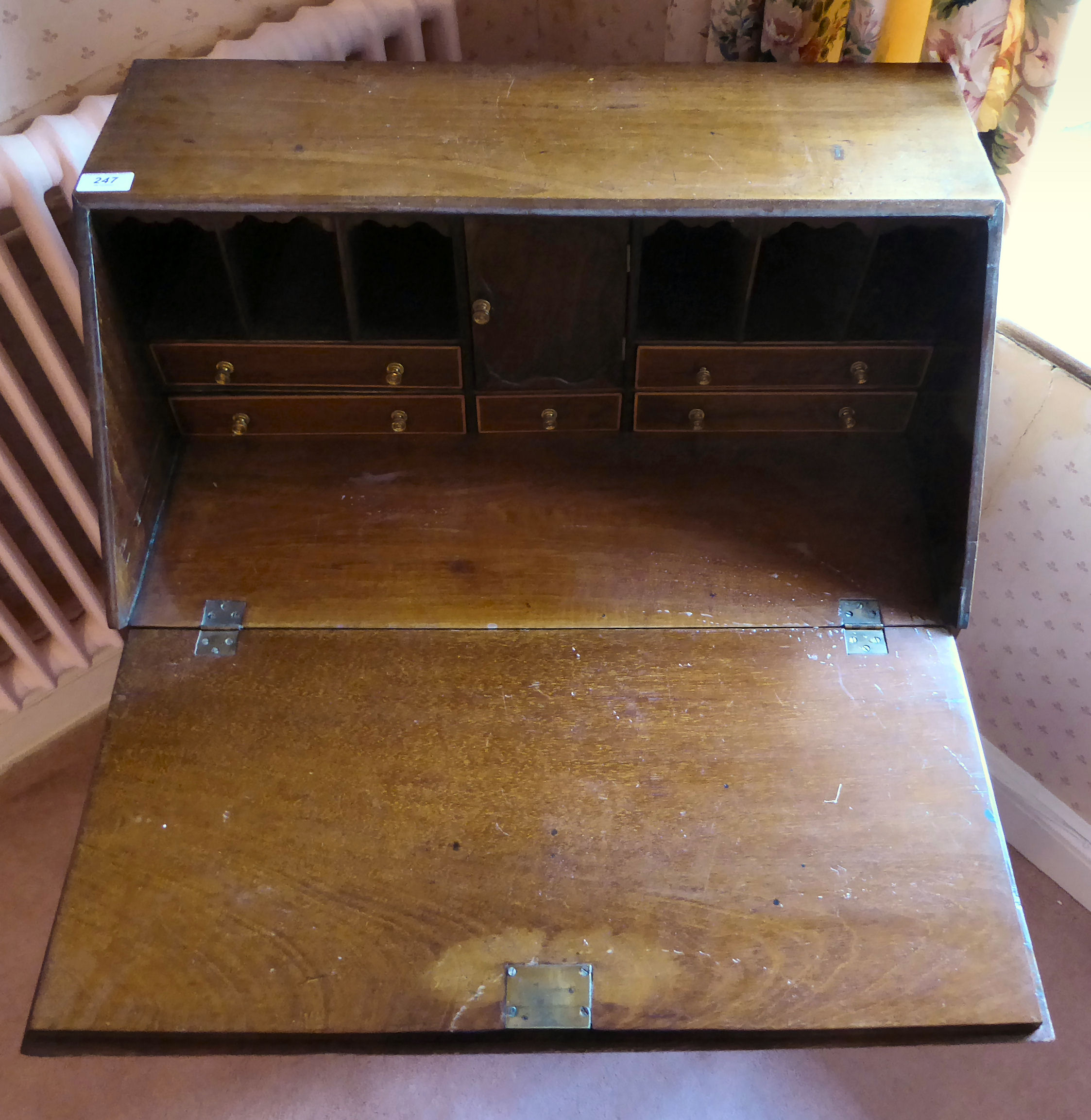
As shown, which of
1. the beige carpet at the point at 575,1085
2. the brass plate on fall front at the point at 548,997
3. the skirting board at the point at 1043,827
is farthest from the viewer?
the skirting board at the point at 1043,827

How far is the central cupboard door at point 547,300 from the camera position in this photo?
3.19 feet

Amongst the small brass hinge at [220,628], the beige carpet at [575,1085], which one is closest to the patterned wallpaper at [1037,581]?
the beige carpet at [575,1085]

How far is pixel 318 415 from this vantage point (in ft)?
3.72

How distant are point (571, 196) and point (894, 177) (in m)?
0.31

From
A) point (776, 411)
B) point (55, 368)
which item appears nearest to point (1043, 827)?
point (776, 411)

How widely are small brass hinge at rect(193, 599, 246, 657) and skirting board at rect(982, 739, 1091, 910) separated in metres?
1.21

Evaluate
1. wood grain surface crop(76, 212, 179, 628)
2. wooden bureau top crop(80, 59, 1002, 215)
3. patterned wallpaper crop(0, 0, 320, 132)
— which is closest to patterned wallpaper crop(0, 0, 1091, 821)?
patterned wallpaper crop(0, 0, 320, 132)

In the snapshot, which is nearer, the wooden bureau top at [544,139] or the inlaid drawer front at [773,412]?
the wooden bureau top at [544,139]

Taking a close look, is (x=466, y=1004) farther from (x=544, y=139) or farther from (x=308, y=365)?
(x=544, y=139)

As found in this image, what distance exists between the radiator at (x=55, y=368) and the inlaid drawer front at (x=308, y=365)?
114 mm

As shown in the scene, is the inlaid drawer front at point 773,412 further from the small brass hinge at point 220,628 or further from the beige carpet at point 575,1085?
the beige carpet at point 575,1085

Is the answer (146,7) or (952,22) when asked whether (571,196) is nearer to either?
(952,22)

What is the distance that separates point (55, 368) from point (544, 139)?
77cm

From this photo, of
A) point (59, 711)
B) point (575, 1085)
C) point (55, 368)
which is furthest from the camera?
point (59, 711)
